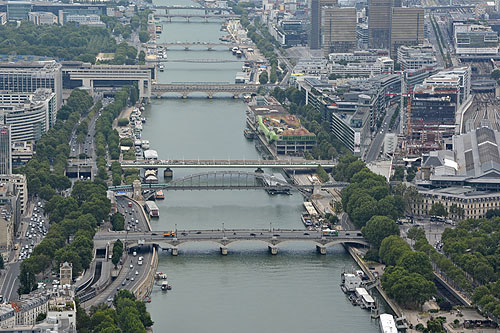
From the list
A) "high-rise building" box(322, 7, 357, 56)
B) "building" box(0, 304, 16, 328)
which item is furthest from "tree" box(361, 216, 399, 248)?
"high-rise building" box(322, 7, 357, 56)

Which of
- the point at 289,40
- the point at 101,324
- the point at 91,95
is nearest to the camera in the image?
the point at 101,324

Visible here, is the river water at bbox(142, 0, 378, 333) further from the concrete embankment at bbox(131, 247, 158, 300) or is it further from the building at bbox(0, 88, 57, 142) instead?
the building at bbox(0, 88, 57, 142)

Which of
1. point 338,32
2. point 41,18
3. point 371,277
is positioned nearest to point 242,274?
point 371,277

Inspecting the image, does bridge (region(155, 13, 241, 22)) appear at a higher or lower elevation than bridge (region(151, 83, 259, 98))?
higher

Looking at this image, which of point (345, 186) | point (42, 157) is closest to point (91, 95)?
point (42, 157)

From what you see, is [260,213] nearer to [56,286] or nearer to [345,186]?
[345,186]

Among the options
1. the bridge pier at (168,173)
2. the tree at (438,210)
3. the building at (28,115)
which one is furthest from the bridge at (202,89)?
the tree at (438,210)
